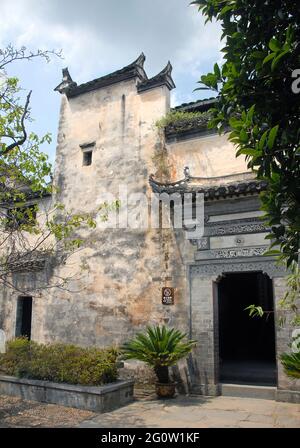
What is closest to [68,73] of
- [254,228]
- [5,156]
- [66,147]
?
[66,147]

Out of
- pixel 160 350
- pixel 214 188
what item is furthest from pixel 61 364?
pixel 214 188

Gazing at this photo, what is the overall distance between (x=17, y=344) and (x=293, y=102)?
9.05 metres

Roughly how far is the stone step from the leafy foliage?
6.40m

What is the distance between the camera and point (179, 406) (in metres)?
8.25

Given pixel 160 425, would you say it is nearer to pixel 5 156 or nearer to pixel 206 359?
pixel 206 359

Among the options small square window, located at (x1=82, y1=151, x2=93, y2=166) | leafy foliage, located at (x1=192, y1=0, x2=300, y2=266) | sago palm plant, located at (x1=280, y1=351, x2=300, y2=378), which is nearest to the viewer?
leafy foliage, located at (x1=192, y1=0, x2=300, y2=266)

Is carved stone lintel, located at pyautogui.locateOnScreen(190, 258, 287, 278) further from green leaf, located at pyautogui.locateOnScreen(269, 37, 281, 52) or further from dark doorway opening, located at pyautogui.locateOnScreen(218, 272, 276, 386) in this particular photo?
green leaf, located at pyautogui.locateOnScreen(269, 37, 281, 52)

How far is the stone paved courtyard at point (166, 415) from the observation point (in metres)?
6.80

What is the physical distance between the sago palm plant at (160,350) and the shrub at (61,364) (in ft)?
1.76

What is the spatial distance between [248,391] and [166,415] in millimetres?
2518

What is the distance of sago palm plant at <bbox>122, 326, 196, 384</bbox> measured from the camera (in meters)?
8.92

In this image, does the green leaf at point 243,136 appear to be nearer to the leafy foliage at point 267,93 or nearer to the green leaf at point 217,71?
the leafy foliage at point 267,93

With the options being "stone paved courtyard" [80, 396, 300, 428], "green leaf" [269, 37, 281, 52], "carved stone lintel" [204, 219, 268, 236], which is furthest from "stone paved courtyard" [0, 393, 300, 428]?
"green leaf" [269, 37, 281, 52]
